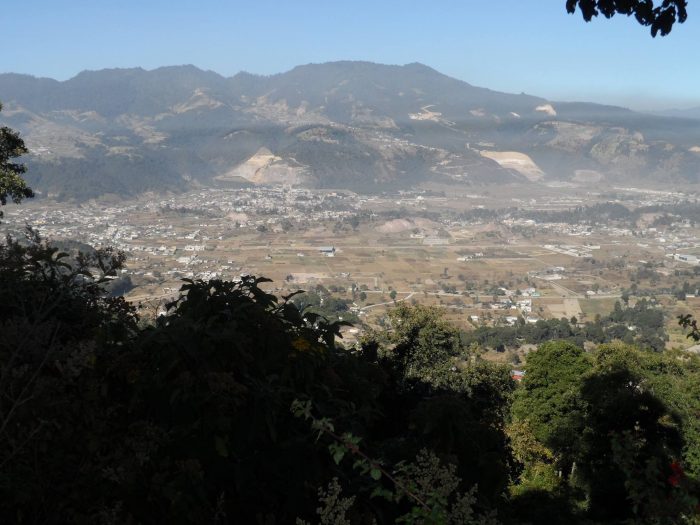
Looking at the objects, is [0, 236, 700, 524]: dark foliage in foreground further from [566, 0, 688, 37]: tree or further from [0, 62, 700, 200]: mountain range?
[0, 62, 700, 200]: mountain range

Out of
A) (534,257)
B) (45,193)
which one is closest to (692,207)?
(534,257)

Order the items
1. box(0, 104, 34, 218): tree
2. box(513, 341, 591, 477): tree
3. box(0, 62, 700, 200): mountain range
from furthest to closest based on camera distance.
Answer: box(0, 62, 700, 200): mountain range, box(513, 341, 591, 477): tree, box(0, 104, 34, 218): tree

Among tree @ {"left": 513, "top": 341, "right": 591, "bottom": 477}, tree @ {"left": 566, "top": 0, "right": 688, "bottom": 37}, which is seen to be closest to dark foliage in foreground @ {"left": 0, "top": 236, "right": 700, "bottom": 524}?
tree @ {"left": 566, "top": 0, "right": 688, "bottom": 37}

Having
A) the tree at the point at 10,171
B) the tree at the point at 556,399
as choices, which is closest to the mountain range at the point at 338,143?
the tree at the point at 10,171

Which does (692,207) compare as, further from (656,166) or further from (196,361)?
(196,361)

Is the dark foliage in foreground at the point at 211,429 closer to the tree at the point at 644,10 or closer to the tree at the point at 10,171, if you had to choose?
the tree at the point at 644,10

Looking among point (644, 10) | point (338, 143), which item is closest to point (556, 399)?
point (644, 10)
